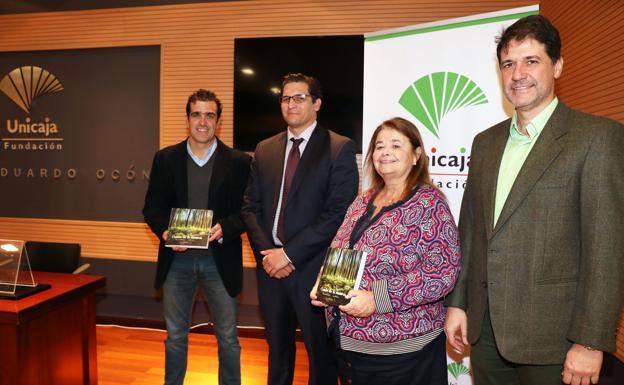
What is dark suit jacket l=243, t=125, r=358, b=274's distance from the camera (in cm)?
248

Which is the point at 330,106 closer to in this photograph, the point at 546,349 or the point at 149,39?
the point at 149,39

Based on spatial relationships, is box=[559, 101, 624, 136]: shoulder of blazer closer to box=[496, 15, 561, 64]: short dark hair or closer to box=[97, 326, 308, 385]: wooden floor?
box=[496, 15, 561, 64]: short dark hair

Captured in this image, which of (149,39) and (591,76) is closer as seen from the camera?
(591,76)

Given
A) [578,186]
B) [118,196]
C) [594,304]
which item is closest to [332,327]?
[594,304]

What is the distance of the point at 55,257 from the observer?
348 cm

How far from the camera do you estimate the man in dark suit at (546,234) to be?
1.41 meters

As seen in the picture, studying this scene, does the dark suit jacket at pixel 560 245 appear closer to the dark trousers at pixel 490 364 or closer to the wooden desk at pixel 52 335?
the dark trousers at pixel 490 364

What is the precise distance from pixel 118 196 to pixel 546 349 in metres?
4.90

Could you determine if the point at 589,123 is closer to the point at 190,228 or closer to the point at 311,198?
the point at 311,198

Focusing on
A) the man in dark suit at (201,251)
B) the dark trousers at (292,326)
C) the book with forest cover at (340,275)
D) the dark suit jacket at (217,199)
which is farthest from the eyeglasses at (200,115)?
the book with forest cover at (340,275)

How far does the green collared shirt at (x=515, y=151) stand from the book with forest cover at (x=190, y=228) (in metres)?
1.68

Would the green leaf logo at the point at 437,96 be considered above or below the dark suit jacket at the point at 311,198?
above

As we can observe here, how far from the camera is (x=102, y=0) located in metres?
5.20

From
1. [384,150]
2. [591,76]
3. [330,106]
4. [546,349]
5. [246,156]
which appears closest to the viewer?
[546,349]
